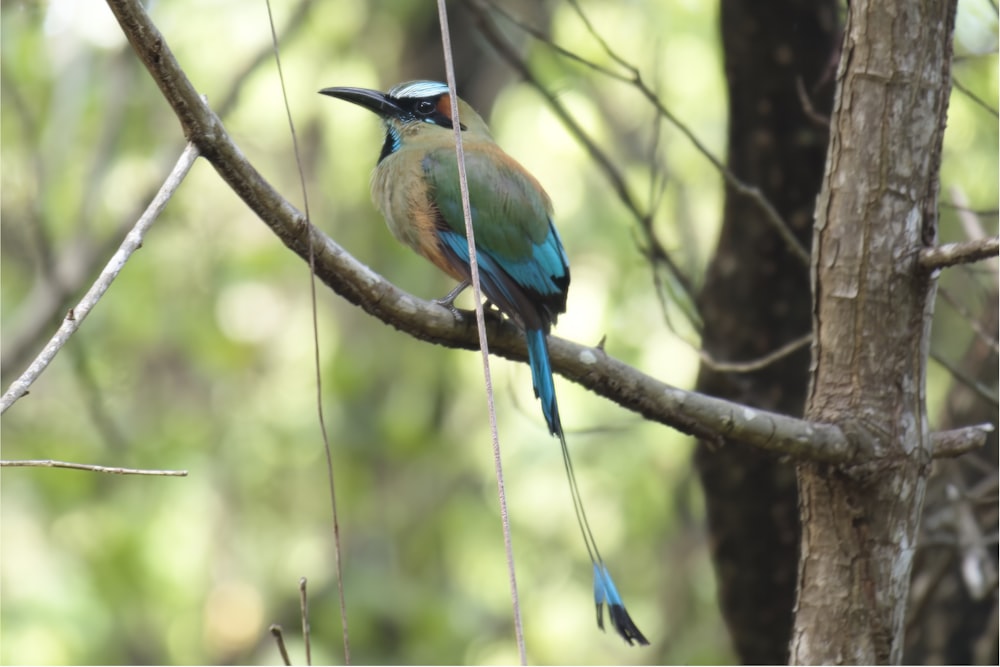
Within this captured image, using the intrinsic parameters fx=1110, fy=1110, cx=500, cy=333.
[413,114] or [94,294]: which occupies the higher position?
[413,114]

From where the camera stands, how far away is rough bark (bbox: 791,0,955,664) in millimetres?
2197

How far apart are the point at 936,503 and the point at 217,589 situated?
3.80 meters

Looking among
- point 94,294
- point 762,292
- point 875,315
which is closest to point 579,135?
point 762,292

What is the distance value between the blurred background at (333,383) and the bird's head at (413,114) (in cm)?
145

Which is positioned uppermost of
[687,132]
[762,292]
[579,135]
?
[579,135]

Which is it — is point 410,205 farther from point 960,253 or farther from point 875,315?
point 960,253

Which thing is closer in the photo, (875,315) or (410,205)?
(875,315)

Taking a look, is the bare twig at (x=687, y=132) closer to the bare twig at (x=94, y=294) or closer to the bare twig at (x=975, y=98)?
the bare twig at (x=975, y=98)

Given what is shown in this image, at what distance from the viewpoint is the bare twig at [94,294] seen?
4.43 ft

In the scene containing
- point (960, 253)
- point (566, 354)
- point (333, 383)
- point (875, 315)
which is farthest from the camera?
point (333, 383)

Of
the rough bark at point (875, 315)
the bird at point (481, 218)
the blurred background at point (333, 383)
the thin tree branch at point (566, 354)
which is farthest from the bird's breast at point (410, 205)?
the blurred background at point (333, 383)

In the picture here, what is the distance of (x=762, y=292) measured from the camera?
357 cm

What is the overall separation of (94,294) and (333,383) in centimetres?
404

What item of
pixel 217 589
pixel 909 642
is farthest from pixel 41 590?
pixel 909 642
